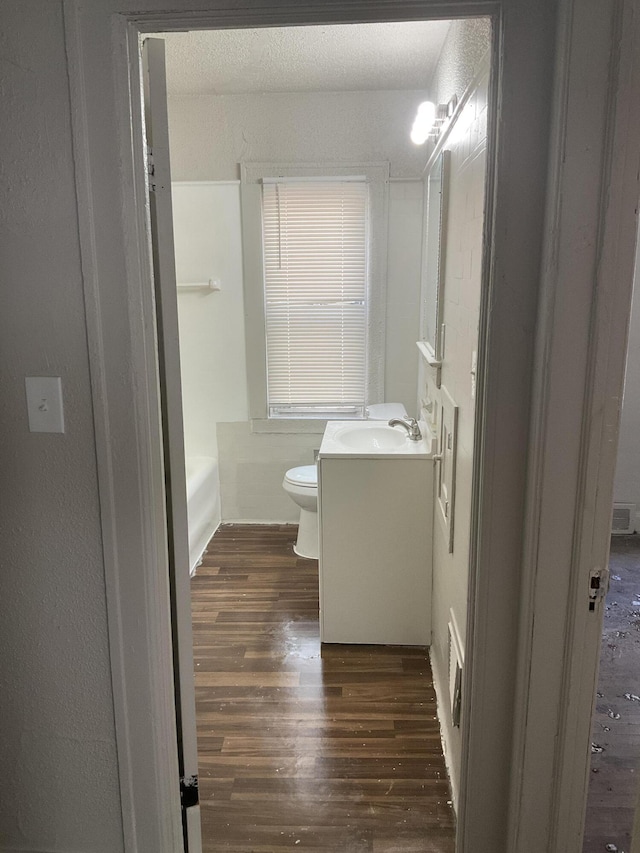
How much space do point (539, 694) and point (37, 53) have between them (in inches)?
65.2

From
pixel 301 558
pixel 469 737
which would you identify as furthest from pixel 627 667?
pixel 301 558

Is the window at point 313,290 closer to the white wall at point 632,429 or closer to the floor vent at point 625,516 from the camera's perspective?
the white wall at point 632,429

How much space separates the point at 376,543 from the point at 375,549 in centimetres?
3

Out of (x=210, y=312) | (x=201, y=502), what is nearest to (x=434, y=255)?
(x=210, y=312)

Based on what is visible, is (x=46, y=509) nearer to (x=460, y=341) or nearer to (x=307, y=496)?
(x=460, y=341)

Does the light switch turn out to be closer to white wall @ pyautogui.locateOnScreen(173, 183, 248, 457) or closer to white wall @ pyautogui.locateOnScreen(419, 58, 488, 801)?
white wall @ pyautogui.locateOnScreen(419, 58, 488, 801)

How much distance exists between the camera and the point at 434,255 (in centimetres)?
303

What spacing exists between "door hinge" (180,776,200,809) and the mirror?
1702 millimetres

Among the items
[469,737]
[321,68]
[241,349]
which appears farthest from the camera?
[241,349]

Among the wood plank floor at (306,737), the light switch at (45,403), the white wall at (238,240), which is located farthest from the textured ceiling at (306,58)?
the wood plank floor at (306,737)

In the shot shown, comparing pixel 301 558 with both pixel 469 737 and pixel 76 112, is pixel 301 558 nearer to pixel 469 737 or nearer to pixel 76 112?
pixel 469 737

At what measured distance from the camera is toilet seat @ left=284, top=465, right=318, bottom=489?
3561mm

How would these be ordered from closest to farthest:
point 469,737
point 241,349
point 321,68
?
point 469,737 < point 321,68 < point 241,349

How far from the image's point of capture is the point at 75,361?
135cm
